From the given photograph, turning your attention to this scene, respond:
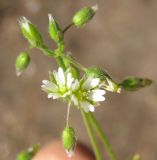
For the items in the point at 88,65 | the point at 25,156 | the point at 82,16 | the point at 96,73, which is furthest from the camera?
the point at 88,65

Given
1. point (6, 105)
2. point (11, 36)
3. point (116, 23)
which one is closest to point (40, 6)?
point (11, 36)

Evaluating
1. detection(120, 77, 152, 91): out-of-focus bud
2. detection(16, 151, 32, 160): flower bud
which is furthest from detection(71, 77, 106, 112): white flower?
detection(16, 151, 32, 160): flower bud

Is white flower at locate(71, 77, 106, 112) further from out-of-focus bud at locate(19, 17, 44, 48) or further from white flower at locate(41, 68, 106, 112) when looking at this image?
out-of-focus bud at locate(19, 17, 44, 48)

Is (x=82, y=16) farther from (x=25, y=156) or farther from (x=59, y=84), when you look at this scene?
(x=25, y=156)

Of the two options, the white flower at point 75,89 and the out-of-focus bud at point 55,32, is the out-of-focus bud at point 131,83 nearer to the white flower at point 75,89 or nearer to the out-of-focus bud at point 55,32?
the white flower at point 75,89

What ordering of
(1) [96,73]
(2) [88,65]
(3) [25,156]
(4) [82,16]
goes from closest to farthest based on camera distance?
(1) [96,73], (4) [82,16], (3) [25,156], (2) [88,65]

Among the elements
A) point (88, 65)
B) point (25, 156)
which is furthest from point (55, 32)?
point (88, 65)
